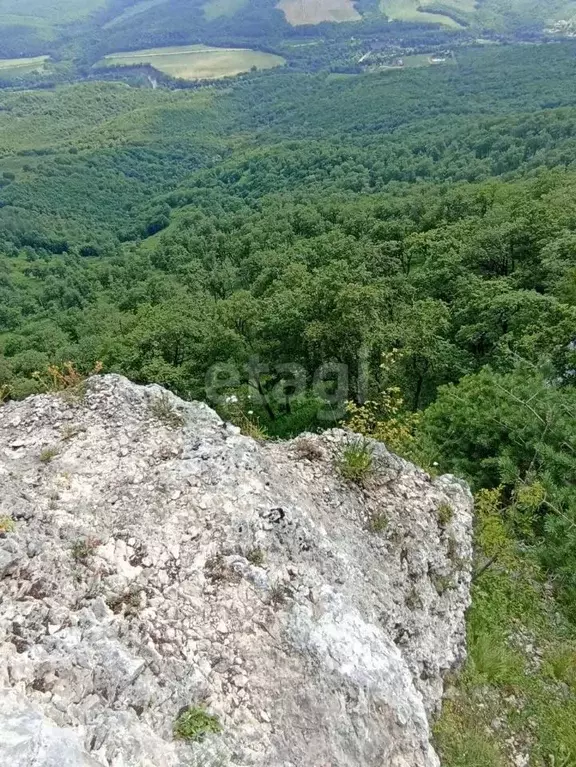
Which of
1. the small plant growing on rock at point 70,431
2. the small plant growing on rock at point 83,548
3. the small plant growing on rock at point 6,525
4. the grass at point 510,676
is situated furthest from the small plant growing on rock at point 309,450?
the small plant growing on rock at point 6,525

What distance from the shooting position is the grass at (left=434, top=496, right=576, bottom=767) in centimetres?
925

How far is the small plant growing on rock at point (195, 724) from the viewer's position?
6855mm

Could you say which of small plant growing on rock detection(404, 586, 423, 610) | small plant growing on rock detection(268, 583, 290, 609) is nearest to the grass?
small plant growing on rock detection(404, 586, 423, 610)

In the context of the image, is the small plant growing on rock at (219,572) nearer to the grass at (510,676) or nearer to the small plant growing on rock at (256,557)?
the small plant growing on rock at (256,557)

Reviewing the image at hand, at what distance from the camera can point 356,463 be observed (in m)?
11.7

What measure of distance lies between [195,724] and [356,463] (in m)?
5.97

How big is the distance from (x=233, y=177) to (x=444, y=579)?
198m

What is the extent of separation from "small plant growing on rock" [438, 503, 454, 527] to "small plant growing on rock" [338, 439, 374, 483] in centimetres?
180

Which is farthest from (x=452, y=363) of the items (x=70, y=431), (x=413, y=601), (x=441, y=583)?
(x=70, y=431)

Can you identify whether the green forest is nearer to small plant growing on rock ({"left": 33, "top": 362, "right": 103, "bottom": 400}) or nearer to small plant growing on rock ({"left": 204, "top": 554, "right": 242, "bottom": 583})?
small plant growing on rock ({"left": 33, "top": 362, "right": 103, "bottom": 400})

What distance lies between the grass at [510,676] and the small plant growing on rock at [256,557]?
3.87 meters

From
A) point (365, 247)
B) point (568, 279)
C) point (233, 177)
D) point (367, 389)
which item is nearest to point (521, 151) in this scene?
point (233, 177)

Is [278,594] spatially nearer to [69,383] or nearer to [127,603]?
[127,603]

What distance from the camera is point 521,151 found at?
137 metres
